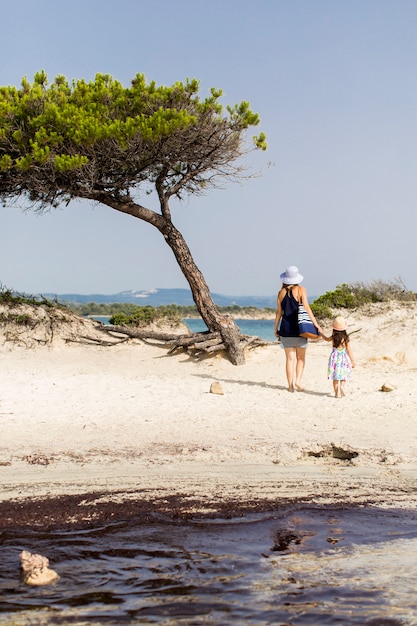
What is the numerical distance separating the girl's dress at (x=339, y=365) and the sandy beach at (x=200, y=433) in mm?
397

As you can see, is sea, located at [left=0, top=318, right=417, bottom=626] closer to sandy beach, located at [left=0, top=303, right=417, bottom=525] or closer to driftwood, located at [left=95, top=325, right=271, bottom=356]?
sandy beach, located at [left=0, top=303, right=417, bottom=525]

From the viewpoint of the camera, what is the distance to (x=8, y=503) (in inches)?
241

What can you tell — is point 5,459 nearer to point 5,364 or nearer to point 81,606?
point 81,606

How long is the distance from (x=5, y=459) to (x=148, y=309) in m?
10.5

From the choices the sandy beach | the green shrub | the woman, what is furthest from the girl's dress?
the green shrub

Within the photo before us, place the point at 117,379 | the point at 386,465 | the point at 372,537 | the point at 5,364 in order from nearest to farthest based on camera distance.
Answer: the point at 372,537 < the point at 386,465 < the point at 117,379 < the point at 5,364

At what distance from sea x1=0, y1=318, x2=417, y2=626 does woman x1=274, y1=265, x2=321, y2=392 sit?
5.69 m

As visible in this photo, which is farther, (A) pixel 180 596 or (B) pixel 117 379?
(B) pixel 117 379

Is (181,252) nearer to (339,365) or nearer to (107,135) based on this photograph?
(107,135)

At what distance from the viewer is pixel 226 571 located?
15.3 feet

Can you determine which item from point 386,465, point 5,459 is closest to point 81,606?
point 5,459

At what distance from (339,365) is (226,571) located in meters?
6.75

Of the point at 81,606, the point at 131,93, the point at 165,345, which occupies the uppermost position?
the point at 131,93

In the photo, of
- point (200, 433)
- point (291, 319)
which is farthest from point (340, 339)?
point (200, 433)
